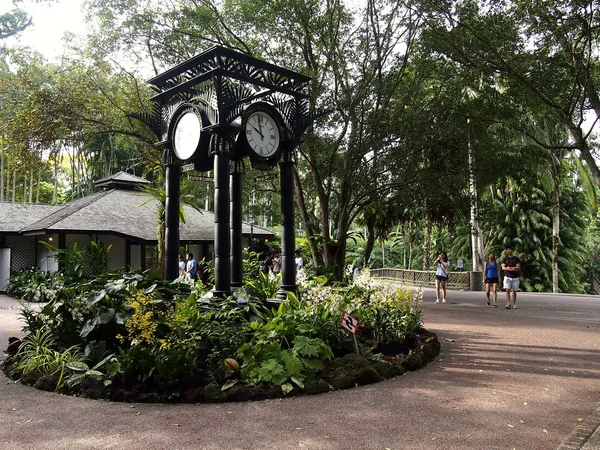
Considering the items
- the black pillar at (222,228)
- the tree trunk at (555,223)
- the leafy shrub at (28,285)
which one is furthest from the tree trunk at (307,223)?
the tree trunk at (555,223)

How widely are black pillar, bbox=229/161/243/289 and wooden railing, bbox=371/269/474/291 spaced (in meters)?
12.6

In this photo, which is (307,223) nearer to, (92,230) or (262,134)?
(262,134)

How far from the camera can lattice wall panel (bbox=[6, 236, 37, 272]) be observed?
21.7 meters

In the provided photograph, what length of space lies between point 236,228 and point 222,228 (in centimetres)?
112

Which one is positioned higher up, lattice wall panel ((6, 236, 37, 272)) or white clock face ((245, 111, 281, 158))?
white clock face ((245, 111, 281, 158))

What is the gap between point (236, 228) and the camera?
28.1 ft

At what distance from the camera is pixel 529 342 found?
8.41m

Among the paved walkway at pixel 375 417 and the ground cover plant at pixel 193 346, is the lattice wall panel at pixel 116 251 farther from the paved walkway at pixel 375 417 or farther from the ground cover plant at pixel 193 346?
the paved walkway at pixel 375 417

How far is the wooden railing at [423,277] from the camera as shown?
23.0 metres

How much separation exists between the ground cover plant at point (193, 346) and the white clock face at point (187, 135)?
2197 millimetres

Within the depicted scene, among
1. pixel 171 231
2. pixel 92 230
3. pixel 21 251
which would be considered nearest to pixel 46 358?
pixel 171 231

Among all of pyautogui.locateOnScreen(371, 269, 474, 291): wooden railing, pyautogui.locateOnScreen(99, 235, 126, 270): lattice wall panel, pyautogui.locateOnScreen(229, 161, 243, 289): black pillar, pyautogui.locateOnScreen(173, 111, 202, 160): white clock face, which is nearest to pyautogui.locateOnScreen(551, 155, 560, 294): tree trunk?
pyautogui.locateOnScreen(371, 269, 474, 291): wooden railing

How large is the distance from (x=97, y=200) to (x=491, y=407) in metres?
21.0

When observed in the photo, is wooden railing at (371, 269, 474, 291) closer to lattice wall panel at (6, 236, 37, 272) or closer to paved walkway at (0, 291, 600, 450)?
paved walkway at (0, 291, 600, 450)
